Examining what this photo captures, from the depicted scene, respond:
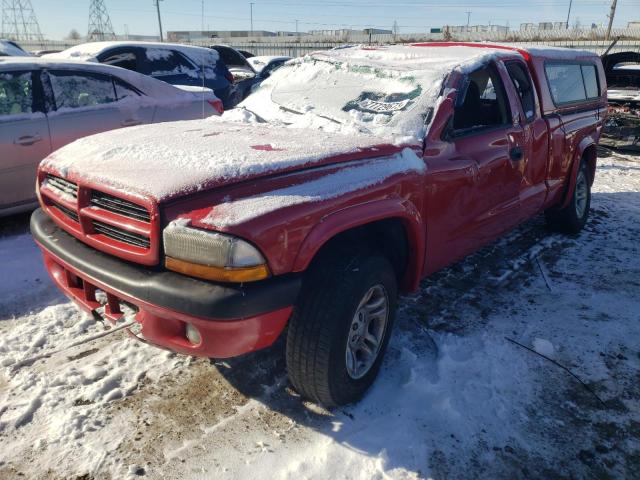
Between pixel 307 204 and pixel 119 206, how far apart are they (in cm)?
83

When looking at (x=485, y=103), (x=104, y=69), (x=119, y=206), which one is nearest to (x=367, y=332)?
(x=119, y=206)

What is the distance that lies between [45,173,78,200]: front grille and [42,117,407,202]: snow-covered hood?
2.4 inches

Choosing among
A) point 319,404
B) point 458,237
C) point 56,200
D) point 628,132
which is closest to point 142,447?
point 319,404

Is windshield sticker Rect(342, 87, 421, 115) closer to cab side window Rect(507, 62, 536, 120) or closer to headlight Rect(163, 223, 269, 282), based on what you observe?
cab side window Rect(507, 62, 536, 120)

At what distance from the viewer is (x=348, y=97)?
3.39m

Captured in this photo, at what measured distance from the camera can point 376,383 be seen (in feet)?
9.23

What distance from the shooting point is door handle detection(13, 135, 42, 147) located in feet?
14.4

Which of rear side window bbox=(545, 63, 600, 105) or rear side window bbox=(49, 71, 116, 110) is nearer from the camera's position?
rear side window bbox=(545, 63, 600, 105)

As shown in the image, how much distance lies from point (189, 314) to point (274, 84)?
2491 millimetres

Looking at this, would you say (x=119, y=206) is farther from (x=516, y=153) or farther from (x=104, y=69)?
(x=104, y=69)

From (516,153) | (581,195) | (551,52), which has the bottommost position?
(581,195)

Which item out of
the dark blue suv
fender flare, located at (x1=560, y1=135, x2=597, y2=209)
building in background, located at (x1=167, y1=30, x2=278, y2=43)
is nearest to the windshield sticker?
fender flare, located at (x1=560, y1=135, x2=597, y2=209)

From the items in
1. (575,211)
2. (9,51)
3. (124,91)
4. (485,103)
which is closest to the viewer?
(485,103)

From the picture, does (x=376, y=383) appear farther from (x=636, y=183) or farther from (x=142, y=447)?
(x=636, y=183)
